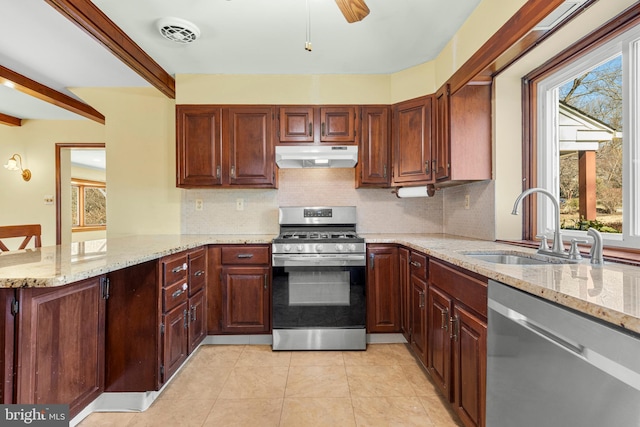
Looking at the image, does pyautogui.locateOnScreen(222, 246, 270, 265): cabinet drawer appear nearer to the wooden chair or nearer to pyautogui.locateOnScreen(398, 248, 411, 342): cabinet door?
pyautogui.locateOnScreen(398, 248, 411, 342): cabinet door

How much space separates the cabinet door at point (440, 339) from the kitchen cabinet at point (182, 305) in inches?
65.1

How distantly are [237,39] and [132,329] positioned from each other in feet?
6.90

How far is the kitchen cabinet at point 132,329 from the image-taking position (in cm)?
182

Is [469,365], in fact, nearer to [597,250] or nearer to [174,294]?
[597,250]

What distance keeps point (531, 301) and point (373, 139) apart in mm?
2108

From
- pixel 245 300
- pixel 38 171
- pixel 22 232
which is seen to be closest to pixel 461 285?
pixel 245 300

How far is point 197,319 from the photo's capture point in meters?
2.47

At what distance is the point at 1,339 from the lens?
46.6 inches

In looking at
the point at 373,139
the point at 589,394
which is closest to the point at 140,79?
the point at 373,139

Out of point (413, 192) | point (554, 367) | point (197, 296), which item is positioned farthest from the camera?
point (413, 192)

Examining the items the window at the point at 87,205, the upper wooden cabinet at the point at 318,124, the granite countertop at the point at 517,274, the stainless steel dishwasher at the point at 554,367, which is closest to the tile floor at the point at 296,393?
the stainless steel dishwasher at the point at 554,367

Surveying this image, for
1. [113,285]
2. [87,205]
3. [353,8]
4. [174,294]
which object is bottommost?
[174,294]

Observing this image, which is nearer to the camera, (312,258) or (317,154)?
(312,258)

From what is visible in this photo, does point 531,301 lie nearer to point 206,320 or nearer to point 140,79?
point 206,320
